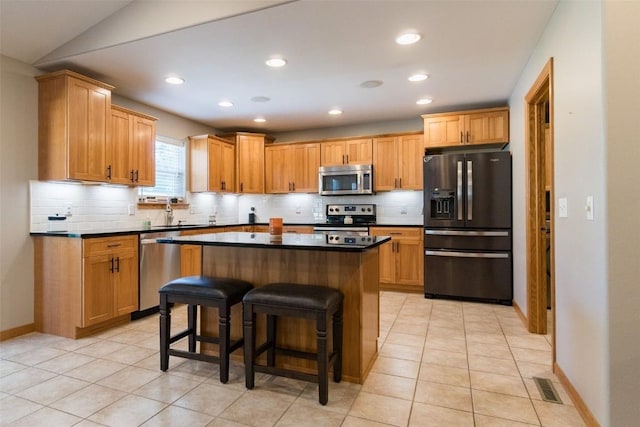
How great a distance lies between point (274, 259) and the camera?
99.4 inches

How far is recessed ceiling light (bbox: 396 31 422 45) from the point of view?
9.00 feet

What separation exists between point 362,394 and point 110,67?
365cm

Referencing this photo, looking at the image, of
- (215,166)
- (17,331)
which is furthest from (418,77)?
(17,331)

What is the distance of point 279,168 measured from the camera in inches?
231

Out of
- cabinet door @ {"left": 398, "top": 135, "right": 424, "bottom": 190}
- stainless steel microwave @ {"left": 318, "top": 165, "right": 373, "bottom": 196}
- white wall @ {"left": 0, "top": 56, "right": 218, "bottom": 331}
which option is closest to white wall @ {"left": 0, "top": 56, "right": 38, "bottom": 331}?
white wall @ {"left": 0, "top": 56, "right": 218, "bottom": 331}

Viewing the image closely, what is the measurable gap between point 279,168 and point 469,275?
3393 mm

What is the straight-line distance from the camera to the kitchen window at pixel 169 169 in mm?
4742

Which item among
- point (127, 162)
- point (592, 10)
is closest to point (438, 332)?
point (592, 10)

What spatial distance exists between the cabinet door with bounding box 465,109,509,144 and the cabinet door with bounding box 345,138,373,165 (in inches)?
55.0

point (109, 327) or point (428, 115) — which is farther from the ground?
point (428, 115)

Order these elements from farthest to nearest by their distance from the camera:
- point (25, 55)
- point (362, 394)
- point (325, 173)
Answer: point (325, 173)
point (25, 55)
point (362, 394)

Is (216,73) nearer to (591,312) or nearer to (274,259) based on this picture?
(274,259)

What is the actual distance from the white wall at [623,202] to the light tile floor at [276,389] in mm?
474

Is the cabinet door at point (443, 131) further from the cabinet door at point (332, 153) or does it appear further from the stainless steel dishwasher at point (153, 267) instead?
the stainless steel dishwasher at point (153, 267)
